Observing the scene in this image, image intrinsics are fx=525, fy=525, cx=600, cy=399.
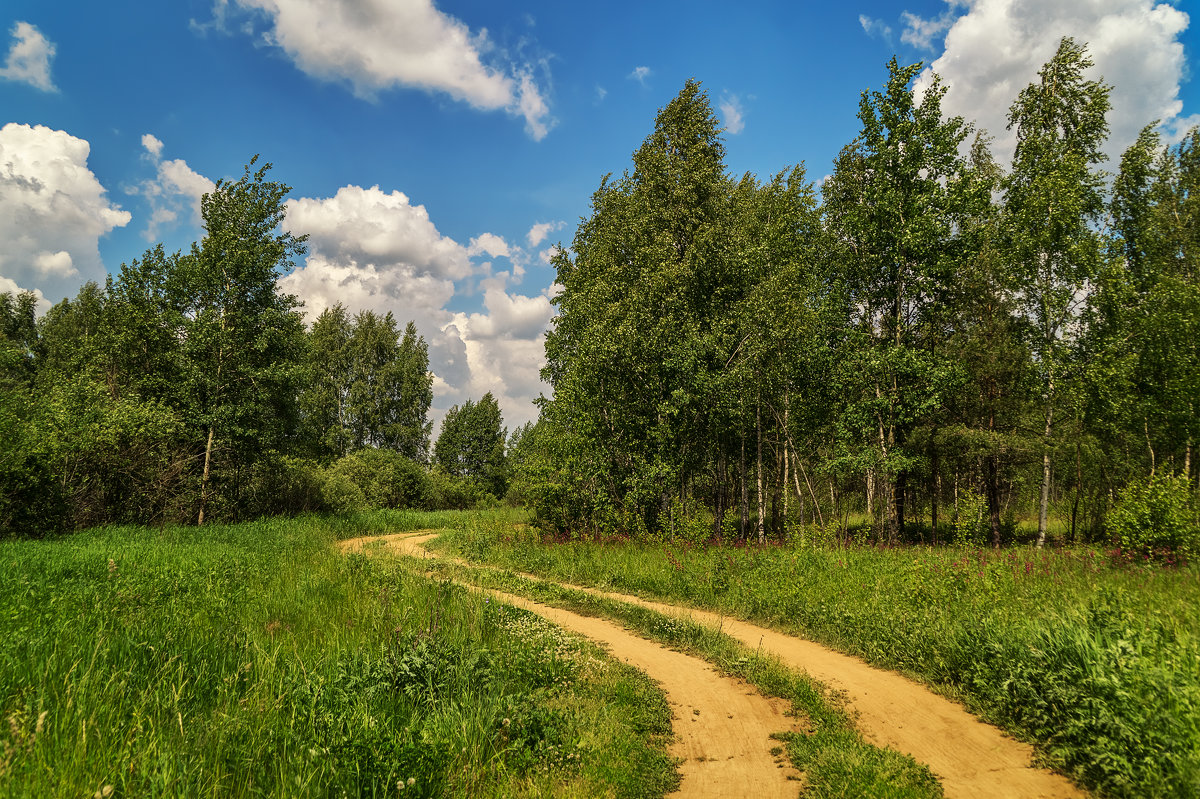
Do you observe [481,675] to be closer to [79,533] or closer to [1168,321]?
[79,533]

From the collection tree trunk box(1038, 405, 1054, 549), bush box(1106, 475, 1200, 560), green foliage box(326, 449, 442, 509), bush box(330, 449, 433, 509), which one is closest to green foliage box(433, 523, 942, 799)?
bush box(1106, 475, 1200, 560)

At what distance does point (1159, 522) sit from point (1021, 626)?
933cm

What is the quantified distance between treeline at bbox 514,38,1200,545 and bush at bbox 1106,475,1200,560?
528cm

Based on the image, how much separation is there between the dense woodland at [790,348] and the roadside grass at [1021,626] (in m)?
4.54

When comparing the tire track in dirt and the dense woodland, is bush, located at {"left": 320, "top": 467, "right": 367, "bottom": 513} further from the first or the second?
the tire track in dirt

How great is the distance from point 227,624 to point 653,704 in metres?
5.71

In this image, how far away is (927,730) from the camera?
575cm

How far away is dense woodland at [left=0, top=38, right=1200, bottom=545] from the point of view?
63.5 feet

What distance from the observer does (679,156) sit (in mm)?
23672

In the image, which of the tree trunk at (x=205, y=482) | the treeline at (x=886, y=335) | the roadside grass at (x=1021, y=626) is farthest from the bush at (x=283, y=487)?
the roadside grass at (x=1021, y=626)

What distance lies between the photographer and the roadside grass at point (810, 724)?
4.50m

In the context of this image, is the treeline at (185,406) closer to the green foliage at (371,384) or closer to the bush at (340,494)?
the bush at (340,494)

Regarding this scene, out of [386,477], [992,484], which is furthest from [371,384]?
[992,484]

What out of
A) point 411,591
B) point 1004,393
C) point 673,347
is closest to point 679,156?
point 673,347
